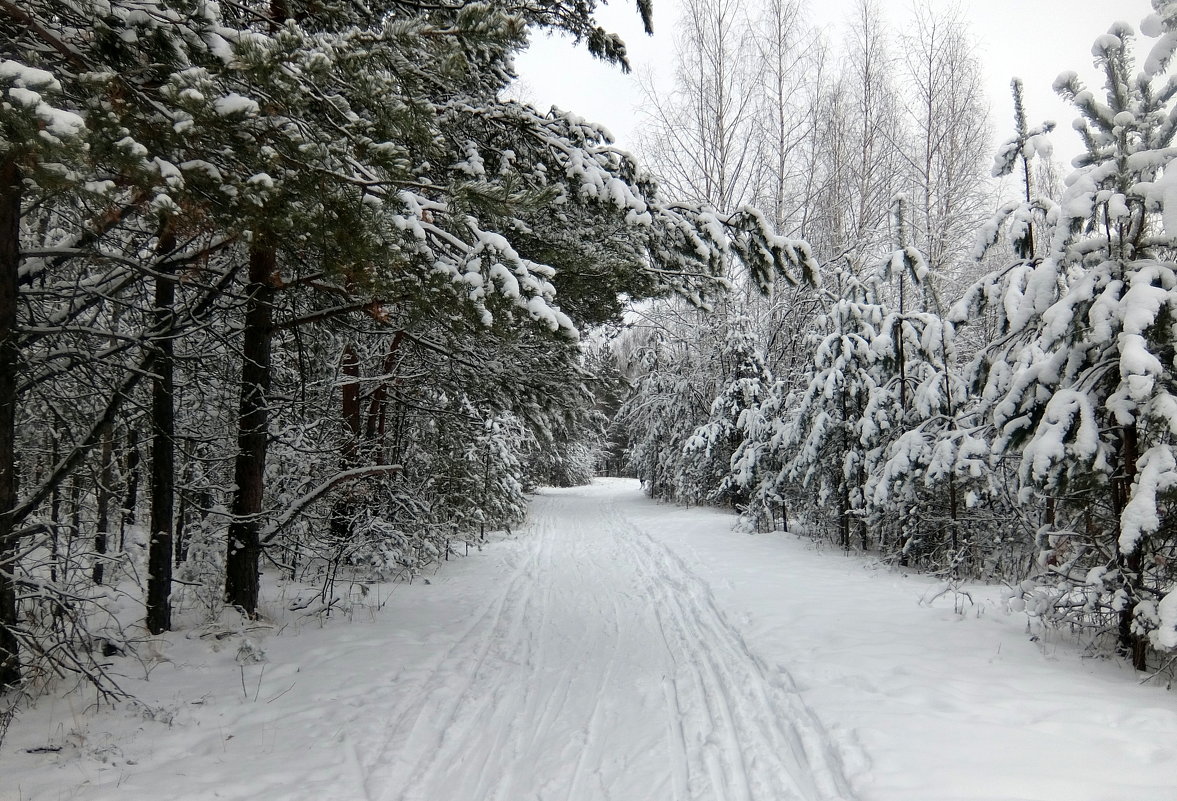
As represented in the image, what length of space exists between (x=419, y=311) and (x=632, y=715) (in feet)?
12.0

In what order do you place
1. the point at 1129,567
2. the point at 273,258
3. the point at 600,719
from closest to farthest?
the point at 600,719
the point at 1129,567
the point at 273,258

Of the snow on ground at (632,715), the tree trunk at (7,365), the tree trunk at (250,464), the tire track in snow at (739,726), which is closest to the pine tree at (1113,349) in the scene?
the snow on ground at (632,715)

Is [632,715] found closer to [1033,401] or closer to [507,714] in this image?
[507,714]

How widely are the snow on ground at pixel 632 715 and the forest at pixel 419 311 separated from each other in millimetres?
545

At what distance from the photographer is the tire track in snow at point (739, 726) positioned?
139 inches

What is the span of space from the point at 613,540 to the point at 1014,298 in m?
10.2

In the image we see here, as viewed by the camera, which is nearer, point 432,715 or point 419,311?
point 432,715

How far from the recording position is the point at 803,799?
3.36 meters


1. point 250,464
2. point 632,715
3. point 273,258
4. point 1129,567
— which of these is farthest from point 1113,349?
point 250,464

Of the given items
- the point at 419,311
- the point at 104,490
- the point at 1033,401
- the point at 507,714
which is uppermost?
the point at 419,311

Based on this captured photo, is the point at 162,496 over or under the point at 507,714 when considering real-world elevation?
over

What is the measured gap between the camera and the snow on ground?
3.50 metres

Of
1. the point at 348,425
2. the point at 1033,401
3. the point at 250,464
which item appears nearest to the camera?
the point at 1033,401

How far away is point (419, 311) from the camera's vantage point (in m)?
5.04
